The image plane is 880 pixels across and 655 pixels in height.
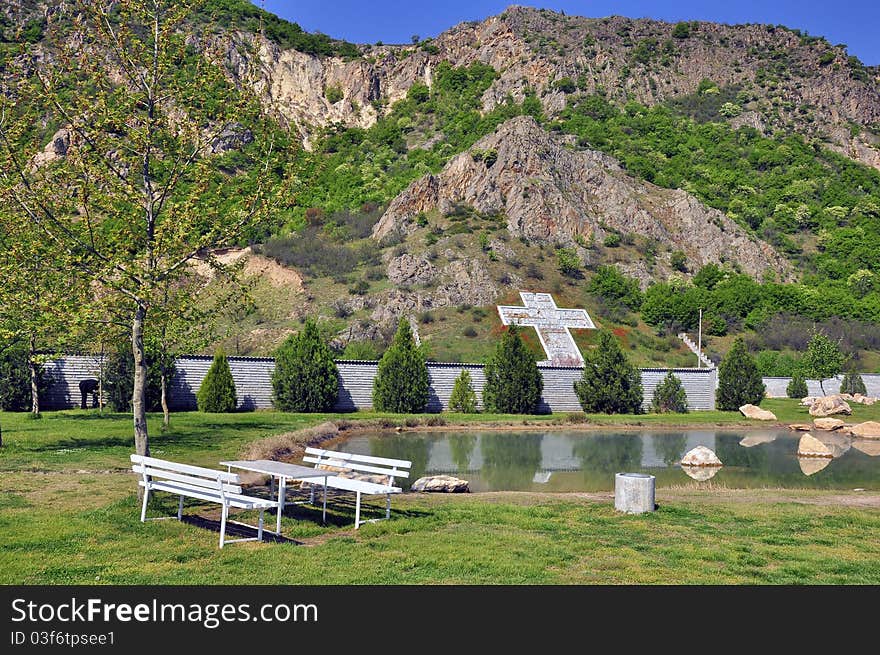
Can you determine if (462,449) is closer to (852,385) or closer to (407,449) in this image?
(407,449)

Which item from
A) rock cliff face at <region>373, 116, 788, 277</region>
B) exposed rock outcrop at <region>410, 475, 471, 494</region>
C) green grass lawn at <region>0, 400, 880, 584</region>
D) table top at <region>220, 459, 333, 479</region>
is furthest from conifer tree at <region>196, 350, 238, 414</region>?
rock cliff face at <region>373, 116, 788, 277</region>

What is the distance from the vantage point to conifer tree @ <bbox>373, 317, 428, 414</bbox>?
33.5 m

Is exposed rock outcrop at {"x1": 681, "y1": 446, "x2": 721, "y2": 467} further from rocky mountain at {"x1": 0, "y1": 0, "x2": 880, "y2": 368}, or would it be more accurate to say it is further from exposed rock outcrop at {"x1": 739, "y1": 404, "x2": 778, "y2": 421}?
exposed rock outcrop at {"x1": 739, "y1": 404, "x2": 778, "y2": 421}

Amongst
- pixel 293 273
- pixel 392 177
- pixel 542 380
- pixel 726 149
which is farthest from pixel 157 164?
pixel 726 149

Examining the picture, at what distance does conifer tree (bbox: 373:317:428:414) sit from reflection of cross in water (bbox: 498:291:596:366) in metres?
17.5

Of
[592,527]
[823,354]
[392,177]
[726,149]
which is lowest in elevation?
[592,527]

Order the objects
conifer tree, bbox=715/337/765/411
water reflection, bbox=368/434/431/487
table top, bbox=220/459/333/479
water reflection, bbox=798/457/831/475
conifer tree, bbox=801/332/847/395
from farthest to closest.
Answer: conifer tree, bbox=801/332/847/395
conifer tree, bbox=715/337/765/411
water reflection, bbox=798/457/831/475
water reflection, bbox=368/434/431/487
table top, bbox=220/459/333/479

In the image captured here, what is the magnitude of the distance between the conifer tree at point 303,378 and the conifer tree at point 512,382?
7.36 m

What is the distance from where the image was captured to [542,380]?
3597 cm

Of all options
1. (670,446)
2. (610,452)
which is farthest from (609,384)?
(610,452)

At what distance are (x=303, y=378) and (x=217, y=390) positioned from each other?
146 inches

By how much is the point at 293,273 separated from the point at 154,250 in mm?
53060

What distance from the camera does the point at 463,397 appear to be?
34.7 m
